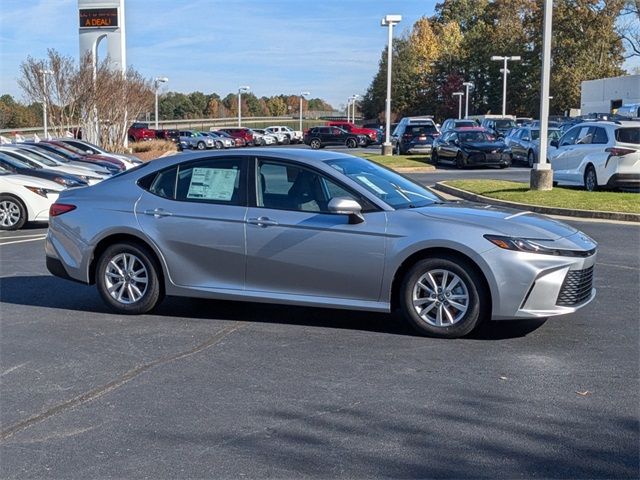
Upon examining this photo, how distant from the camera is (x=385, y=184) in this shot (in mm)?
7379

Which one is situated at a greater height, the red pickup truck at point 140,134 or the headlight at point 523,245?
the red pickup truck at point 140,134

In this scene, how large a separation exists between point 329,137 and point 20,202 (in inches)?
1608

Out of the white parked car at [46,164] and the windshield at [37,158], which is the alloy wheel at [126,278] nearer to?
the white parked car at [46,164]

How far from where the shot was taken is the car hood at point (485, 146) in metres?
29.9

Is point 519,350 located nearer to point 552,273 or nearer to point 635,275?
point 552,273

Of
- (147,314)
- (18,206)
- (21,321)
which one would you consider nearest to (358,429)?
(147,314)

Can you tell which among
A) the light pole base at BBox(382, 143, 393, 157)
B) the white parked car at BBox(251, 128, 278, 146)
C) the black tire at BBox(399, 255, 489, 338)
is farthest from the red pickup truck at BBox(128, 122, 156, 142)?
the black tire at BBox(399, 255, 489, 338)

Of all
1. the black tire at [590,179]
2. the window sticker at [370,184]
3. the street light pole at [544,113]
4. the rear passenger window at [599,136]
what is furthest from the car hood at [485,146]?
the window sticker at [370,184]

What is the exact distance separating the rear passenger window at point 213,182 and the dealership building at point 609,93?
44873 millimetres

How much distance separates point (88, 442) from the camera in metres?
4.65

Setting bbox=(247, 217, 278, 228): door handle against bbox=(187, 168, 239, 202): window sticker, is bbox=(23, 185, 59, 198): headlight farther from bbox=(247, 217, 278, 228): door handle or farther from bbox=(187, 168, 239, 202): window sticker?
bbox=(247, 217, 278, 228): door handle

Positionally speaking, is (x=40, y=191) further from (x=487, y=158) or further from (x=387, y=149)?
(x=387, y=149)

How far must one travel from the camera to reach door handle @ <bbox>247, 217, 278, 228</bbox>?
711cm

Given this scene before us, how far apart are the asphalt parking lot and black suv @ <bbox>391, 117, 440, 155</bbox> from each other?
3072cm
